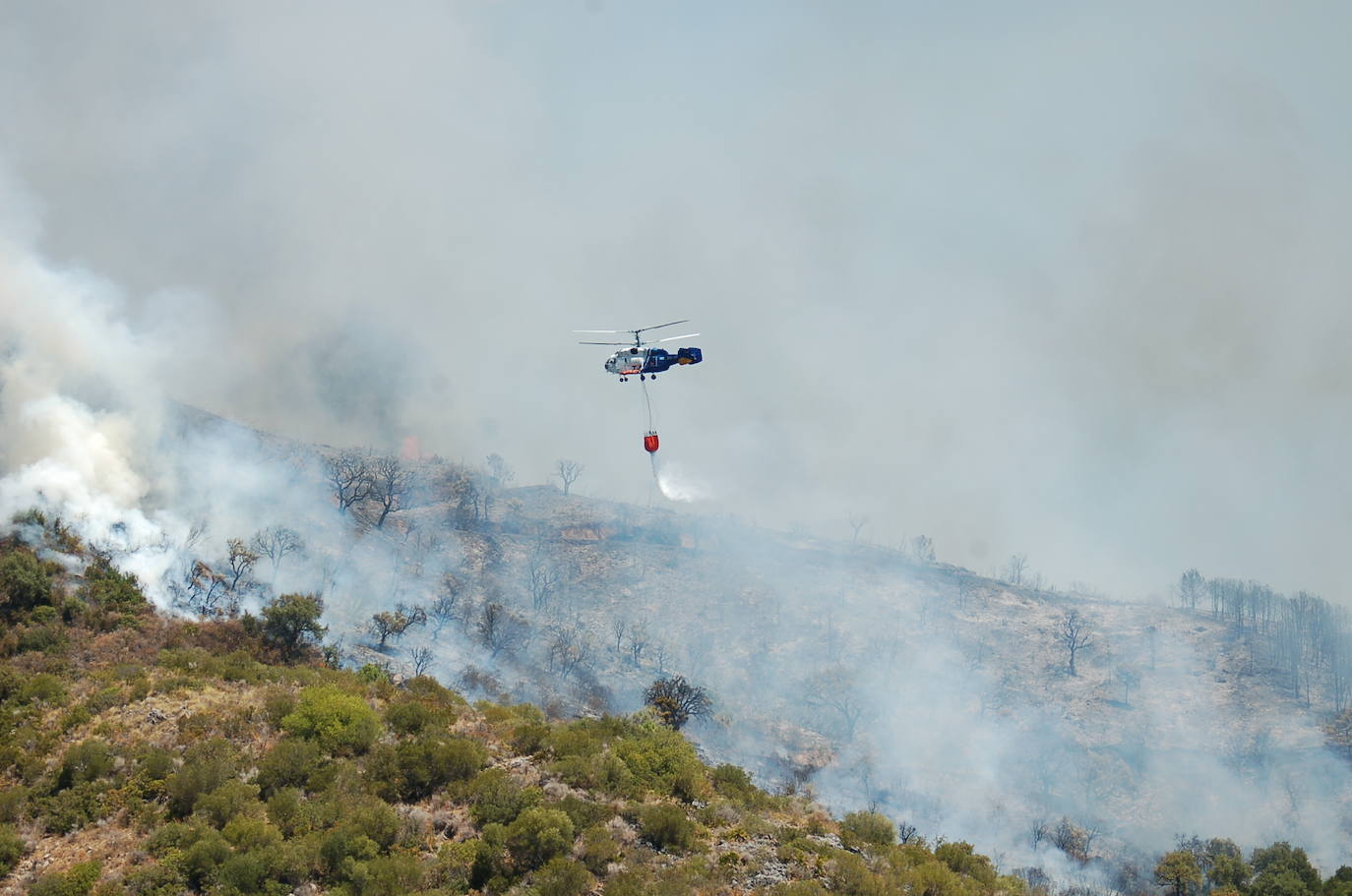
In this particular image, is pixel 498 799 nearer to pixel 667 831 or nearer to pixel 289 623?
pixel 667 831

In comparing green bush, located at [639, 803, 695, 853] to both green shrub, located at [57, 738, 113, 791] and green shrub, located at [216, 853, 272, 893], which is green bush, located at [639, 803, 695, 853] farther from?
green shrub, located at [57, 738, 113, 791]

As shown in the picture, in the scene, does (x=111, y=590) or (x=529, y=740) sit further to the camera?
(x=111, y=590)

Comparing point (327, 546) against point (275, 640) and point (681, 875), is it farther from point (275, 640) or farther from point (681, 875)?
point (681, 875)

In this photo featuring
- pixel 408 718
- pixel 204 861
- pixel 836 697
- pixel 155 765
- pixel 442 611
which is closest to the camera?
pixel 204 861

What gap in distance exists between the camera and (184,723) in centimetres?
4122

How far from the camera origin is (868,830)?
42469 millimetres

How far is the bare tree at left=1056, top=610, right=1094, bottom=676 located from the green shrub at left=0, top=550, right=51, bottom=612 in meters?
145

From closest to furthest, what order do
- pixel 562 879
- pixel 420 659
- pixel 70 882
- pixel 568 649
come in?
pixel 70 882, pixel 562 879, pixel 420 659, pixel 568 649

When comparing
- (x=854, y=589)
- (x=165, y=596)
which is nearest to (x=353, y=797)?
(x=165, y=596)

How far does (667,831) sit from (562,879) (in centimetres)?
609

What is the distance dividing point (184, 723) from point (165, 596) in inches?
1095

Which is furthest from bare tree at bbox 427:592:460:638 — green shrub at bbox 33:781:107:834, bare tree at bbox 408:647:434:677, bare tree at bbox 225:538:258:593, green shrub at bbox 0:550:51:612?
green shrub at bbox 33:781:107:834

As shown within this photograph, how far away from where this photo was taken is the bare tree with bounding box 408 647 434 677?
10146 cm

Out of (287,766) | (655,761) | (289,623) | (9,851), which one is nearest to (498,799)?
(655,761)
